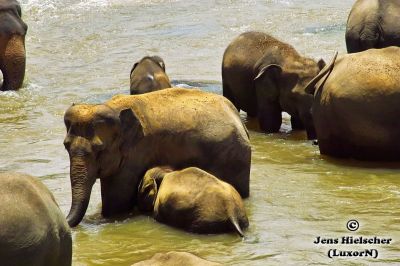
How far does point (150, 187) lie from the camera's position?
10.9m

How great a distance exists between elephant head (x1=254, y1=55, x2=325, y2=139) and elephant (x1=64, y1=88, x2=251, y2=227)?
3.09m

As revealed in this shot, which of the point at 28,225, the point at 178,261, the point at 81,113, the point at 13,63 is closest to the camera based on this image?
the point at 178,261

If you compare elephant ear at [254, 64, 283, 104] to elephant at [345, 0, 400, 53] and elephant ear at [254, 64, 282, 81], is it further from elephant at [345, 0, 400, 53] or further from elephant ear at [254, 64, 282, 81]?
elephant at [345, 0, 400, 53]

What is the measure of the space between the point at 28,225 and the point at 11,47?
38.5 ft

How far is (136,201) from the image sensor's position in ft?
36.5

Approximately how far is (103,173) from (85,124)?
530 mm

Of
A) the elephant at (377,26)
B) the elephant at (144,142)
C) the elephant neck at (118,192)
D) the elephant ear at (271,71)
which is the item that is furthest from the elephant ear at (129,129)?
the elephant at (377,26)

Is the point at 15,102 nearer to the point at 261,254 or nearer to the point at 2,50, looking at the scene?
the point at 2,50

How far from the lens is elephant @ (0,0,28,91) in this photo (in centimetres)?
1866

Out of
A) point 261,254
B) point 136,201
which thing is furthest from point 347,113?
point 261,254

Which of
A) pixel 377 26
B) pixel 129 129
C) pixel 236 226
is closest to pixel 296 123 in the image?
pixel 377 26

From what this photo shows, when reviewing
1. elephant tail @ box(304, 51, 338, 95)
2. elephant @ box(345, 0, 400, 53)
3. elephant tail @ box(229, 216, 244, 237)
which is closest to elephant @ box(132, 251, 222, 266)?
elephant tail @ box(229, 216, 244, 237)

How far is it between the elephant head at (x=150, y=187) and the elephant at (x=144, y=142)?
91 millimetres

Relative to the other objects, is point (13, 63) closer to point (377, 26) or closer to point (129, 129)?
point (377, 26)
